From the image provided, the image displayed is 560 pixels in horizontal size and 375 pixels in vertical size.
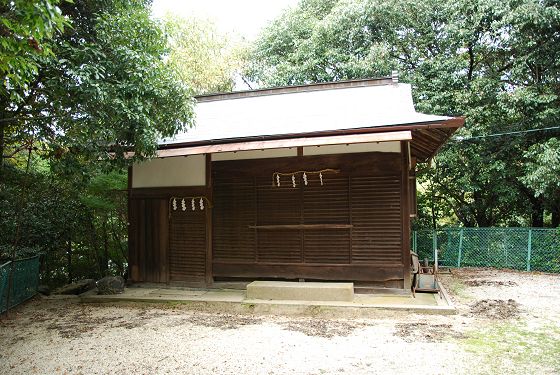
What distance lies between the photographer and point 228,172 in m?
8.49

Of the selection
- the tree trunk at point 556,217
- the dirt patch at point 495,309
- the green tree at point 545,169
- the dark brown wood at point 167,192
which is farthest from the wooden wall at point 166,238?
the tree trunk at point 556,217

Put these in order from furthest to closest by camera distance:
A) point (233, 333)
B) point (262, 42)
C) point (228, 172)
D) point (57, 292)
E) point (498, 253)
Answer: point (262, 42) → point (498, 253) → point (57, 292) → point (228, 172) → point (233, 333)

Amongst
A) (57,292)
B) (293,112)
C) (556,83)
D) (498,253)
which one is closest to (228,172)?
(293,112)

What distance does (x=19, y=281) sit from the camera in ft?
25.7

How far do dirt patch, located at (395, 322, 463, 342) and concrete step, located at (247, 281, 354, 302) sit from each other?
3.97 ft

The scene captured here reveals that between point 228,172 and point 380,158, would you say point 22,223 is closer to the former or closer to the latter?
point 228,172

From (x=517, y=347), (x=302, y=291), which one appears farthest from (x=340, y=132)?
(x=517, y=347)

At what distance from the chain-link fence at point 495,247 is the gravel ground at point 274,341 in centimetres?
402

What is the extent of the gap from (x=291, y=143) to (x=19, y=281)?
5755mm

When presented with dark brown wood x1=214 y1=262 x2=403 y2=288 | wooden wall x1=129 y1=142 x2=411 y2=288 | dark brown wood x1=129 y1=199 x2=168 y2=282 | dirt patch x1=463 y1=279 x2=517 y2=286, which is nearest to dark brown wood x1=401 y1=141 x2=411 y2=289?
wooden wall x1=129 y1=142 x2=411 y2=288

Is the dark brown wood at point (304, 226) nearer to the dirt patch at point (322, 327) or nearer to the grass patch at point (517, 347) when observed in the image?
the dirt patch at point (322, 327)

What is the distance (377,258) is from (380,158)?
1850 mm

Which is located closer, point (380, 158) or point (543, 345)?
point (543, 345)

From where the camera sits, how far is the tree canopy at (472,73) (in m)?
12.3
